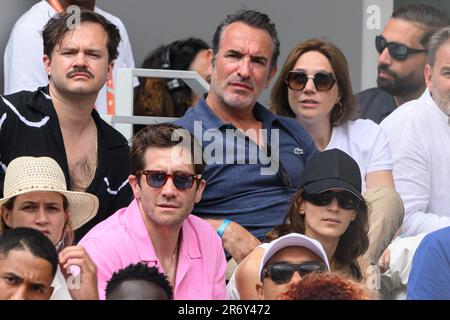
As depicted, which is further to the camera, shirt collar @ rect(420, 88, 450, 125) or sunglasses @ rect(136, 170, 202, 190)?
shirt collar @ rect(420, 88, 450, 125)

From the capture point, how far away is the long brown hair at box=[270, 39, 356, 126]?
A: 5844mm

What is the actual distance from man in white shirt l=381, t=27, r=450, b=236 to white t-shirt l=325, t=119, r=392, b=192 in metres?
0.08

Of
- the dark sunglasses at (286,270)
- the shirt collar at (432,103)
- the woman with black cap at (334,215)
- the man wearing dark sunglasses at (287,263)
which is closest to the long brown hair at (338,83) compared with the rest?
the shirt collar at (432,103)

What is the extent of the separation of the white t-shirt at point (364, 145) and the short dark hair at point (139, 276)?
150 centimetres

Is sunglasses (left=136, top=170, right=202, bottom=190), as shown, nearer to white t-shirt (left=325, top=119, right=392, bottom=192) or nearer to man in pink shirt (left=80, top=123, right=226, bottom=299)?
man in pink shirt (left=80, top=123, right=226, bottom=299)

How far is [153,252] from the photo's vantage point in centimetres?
495

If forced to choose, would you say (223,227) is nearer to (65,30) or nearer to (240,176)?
(240,176)

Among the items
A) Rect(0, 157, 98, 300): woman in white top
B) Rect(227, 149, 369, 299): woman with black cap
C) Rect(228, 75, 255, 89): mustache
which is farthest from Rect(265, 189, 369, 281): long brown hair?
Rect(0, 157, 98, 300): woman in white top

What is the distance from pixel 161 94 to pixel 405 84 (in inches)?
46.6

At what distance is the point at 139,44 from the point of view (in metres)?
6.93

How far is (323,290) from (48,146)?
151 centimetres

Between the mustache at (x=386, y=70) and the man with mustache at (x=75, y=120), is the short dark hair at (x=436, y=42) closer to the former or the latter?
the mustache at (x=386, y=70)

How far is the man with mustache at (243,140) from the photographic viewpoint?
5430 millimetres
